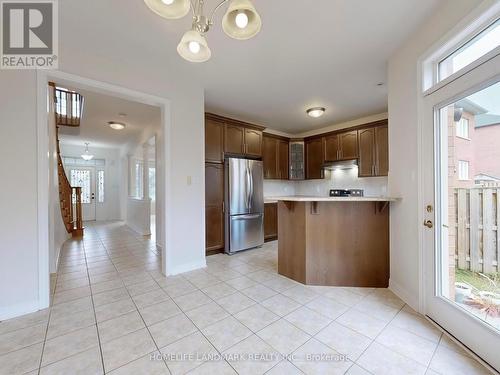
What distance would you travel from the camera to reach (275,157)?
5215 millimetres

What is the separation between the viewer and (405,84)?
2.28 meters

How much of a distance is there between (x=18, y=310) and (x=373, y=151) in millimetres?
5426

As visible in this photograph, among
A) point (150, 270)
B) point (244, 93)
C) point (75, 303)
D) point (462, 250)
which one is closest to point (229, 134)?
point (244, 93)

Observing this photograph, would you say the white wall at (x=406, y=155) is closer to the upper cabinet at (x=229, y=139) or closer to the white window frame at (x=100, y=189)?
the upper cabinet at (x=229, y=139)

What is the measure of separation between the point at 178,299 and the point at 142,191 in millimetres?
4488

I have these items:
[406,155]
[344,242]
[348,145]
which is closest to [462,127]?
[406,155]

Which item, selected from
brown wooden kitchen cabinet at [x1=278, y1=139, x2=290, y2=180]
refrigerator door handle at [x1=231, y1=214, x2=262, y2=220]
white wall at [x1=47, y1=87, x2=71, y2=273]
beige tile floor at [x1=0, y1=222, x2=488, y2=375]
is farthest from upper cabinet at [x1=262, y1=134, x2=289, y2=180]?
white wall at [x1=47, y1=87, x2=71, y2=273]

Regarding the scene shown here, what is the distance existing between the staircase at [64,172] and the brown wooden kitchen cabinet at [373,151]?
5168 millimetres

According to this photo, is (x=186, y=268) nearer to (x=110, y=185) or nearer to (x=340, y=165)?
(x=340, y=165)

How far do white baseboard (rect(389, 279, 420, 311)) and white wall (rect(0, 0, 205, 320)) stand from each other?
2.62 metres

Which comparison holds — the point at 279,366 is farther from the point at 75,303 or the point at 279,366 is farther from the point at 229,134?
the point at 229,134

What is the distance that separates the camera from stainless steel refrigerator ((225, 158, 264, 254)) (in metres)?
3.94

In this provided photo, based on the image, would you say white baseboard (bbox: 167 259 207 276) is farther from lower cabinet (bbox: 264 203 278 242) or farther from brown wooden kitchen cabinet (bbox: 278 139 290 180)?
brown wooden kitchen cabinet (bbox: 278 139 290 180)

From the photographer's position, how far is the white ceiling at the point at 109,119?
3.88 metres
